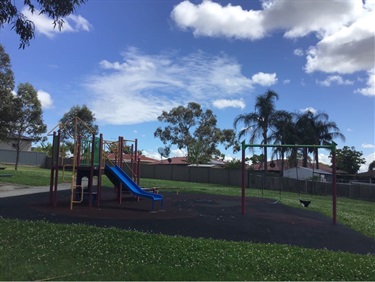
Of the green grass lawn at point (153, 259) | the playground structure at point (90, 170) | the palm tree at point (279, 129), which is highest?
the palm tree at point (279, 129)

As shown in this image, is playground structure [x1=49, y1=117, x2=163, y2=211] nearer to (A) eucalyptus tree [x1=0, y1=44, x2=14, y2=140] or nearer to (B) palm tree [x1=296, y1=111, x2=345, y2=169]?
(A) eucalyptus tree [x1=0, y1=44, x2=14, y2=140]

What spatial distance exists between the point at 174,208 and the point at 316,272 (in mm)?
8090

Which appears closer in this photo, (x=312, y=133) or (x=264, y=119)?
(x=264, y=119)

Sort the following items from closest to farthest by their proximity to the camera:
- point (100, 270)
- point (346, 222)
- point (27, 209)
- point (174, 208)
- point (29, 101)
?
point (100, 270) < point (27, 209) < point (346, 222) < point (174, 208) < point (29, 101)

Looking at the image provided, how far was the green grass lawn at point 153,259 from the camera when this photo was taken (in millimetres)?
5715

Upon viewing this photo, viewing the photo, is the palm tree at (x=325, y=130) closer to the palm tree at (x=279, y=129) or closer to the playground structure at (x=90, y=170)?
the palm tree at (x=279, y=129)

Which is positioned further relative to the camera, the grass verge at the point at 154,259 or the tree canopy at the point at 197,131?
the tree canopy at the point at 197,131

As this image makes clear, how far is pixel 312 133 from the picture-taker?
45.5 meters

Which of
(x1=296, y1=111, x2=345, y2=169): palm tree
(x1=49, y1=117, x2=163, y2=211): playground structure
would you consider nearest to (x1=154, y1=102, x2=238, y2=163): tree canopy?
(x1=296, y1=111, x2=345, y2=169): palm tree

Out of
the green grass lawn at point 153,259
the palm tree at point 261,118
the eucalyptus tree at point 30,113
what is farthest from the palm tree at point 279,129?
the green grass lawn at point 153,259

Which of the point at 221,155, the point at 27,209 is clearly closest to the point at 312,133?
the point at 221,155

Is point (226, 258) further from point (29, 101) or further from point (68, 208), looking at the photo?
point (29, 101)

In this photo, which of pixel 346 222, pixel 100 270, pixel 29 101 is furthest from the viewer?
pixel 29 101

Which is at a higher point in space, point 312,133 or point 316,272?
point 312,133
